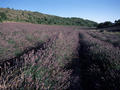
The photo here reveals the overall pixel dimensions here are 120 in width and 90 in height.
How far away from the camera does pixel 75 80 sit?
14.1 feet

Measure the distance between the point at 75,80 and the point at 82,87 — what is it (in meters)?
0.38

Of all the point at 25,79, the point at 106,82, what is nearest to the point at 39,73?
the point at 25,79

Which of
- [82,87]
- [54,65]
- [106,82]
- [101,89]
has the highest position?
[54,65]

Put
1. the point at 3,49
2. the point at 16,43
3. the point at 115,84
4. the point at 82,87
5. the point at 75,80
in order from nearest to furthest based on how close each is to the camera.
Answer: the point at 115,84 < the point at 82,87 < the point at 75,80 < the point at 3,49 < the point at 16,43

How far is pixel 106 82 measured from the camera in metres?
3.23

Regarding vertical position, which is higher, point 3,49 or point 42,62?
point 42,62

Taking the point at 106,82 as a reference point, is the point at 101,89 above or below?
→ below

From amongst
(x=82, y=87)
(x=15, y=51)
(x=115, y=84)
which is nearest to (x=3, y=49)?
(x=15, y=51)

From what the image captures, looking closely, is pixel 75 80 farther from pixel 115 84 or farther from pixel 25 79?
pixel 25 79

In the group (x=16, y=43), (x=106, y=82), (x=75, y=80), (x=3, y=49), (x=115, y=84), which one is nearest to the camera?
(x=115, y=84)

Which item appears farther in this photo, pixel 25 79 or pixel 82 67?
pixel 82 67

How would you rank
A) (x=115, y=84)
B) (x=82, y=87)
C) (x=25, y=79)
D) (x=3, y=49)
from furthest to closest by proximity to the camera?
(x=3, y=49)
(x=82, y=87)
(x=115, y=84)
(x=25, y=79)

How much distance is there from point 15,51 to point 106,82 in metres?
4.65

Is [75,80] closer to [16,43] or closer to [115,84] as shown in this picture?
[115,84]
